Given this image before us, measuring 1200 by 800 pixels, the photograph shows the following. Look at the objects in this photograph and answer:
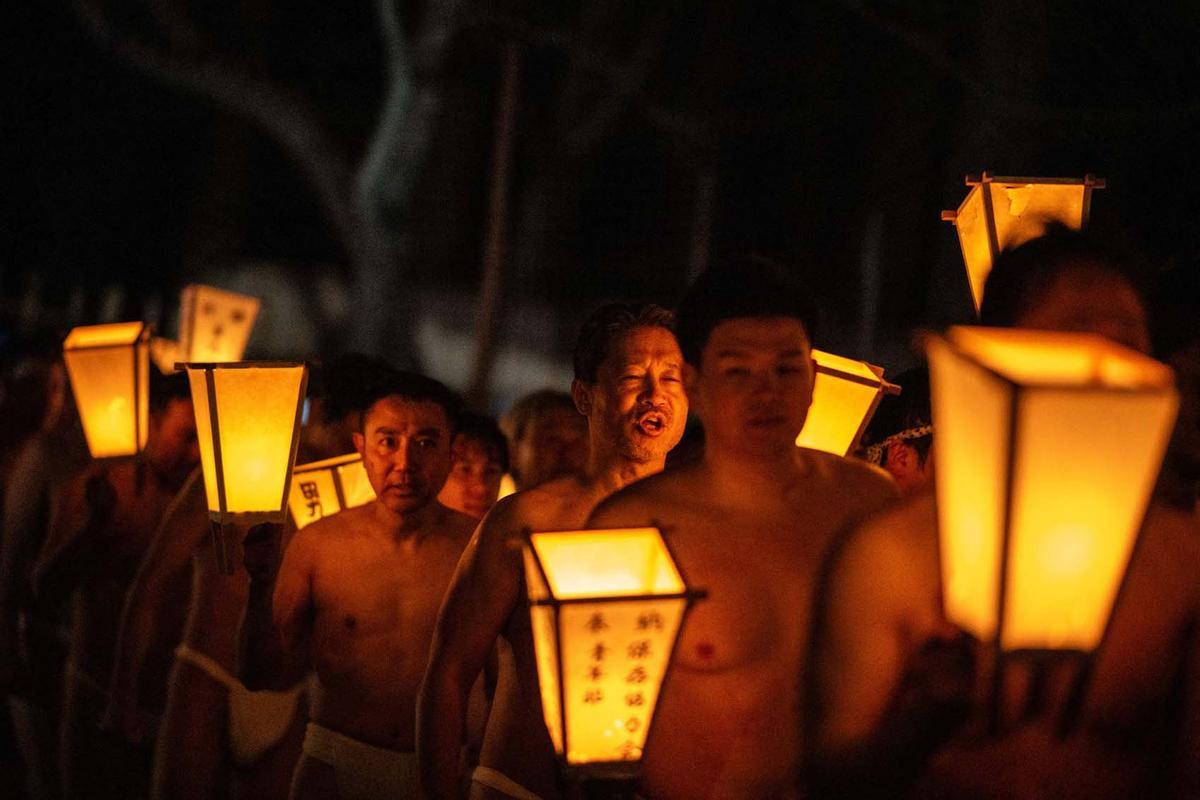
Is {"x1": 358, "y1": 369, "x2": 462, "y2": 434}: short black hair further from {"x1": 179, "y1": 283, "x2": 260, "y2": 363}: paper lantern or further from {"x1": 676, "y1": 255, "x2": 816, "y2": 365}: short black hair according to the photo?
{"x1": 179, "y1": 283, "x2": 260, "y2": 363}: paper lantern

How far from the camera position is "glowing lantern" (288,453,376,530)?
625 cm

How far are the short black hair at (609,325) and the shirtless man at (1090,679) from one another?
1780 mm

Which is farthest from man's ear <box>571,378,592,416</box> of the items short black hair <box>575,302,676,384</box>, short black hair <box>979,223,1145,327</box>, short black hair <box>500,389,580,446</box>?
short black hair <box>500,389,580,446</box>

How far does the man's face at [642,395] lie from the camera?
4.66 metres

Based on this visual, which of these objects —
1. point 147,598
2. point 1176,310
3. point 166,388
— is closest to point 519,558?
point 1176,310

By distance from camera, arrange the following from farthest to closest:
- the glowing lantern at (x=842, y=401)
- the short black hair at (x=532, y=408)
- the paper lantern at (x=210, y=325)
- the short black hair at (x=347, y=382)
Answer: the paper lantern at (x=210, y=325) < the short black hair at (x=532, y=408) < the short black hair at (x=347, y=382) < the glowing lantern at (x=842, y=401)

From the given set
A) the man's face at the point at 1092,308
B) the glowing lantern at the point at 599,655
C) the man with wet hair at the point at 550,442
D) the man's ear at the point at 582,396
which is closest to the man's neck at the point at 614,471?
the man's ear at the point at 582,396

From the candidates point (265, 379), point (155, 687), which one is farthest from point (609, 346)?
point (155, 687)

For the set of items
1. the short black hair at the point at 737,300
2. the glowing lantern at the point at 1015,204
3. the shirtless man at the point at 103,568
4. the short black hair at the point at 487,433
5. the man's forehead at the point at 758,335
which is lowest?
the shirtless man at the point at 103,568

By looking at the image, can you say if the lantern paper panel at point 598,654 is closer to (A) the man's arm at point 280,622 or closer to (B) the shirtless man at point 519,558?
(B) the shirtless man at point 519,558

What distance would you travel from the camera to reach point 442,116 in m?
18.1

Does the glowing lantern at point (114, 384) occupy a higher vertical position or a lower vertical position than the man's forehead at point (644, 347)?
lower

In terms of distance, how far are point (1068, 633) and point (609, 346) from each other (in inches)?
95.8

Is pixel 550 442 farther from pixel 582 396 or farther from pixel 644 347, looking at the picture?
pixel 644 347
